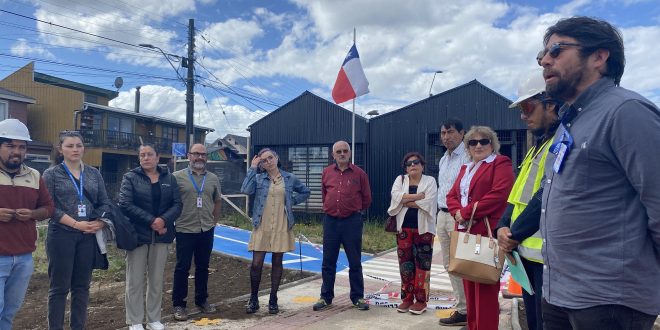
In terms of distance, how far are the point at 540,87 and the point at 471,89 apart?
1184 cm

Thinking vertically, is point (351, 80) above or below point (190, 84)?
below

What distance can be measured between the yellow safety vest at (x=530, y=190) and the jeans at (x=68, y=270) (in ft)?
11.7

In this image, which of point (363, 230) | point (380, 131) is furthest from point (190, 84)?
point (363, 230)

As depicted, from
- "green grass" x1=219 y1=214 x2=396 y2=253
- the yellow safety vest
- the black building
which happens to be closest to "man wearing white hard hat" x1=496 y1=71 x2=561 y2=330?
the yellow safety vest

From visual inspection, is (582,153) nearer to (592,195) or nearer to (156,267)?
(592,195)

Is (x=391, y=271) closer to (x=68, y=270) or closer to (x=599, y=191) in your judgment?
(x=68, y=270)

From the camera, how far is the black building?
13.9 metres

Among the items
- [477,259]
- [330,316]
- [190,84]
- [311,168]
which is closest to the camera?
[477,259]

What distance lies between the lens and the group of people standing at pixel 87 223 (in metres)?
3.82

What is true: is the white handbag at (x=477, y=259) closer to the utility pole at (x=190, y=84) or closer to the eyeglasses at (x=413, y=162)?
the eyeglasses at (x=413, y=162)

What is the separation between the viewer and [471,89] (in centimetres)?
1420

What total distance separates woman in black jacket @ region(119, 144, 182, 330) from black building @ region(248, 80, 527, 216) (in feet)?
34.4

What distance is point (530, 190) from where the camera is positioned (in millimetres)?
2732

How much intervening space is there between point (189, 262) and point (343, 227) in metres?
1.78
